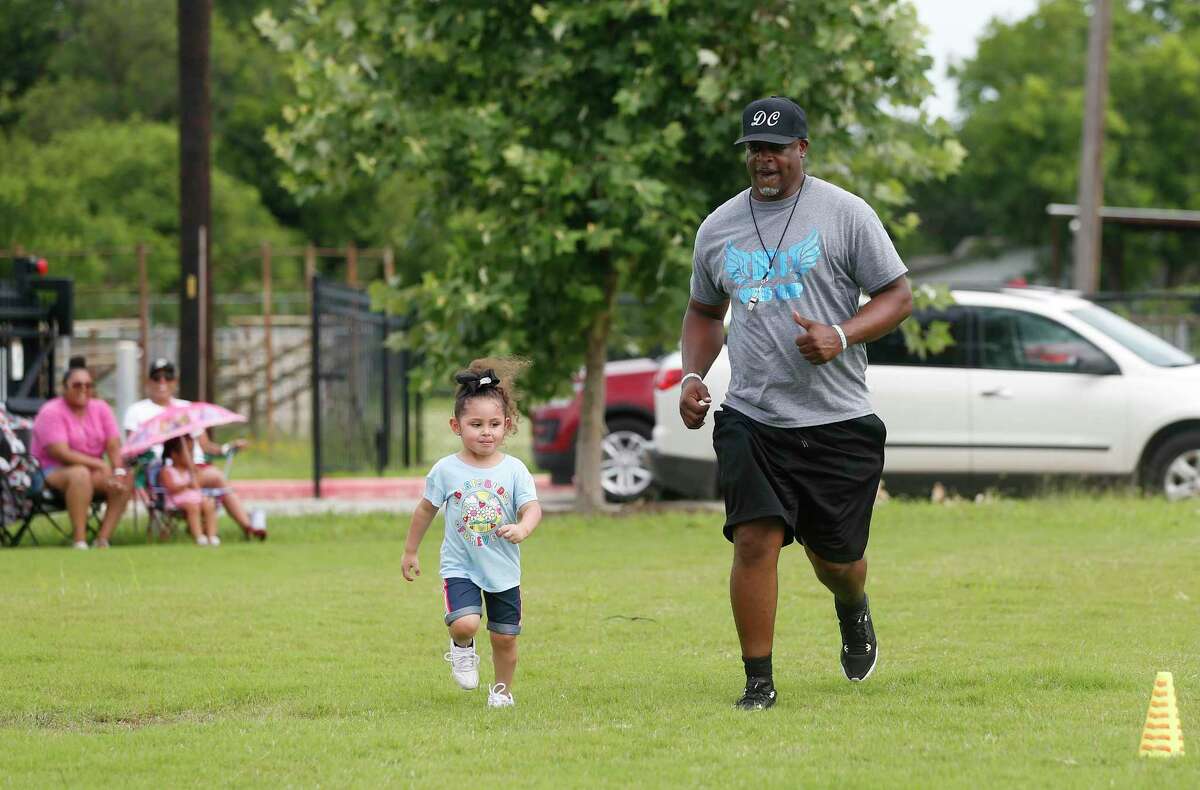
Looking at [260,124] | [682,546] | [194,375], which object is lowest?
[682,546]

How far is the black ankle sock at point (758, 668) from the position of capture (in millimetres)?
6281

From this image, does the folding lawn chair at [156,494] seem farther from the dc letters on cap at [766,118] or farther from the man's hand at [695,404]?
the dc letters on cap at [766,118]

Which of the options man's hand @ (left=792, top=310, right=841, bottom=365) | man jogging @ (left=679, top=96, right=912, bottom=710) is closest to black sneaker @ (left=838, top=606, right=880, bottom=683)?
man jogging @ (left=679, top=96, right=912, bottom=710)

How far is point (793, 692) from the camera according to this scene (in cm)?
663

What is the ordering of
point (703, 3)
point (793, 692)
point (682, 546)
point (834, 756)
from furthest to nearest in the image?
point (703, 3) < point (682, 546) < point (793, 692) < point (834, 756)

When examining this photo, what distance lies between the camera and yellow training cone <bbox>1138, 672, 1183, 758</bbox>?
5.07m

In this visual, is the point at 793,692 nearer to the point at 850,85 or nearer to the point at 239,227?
the point at 850,85

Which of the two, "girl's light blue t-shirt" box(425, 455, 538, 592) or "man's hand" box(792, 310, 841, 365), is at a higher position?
"man's hand" box(792, 310, 841, 365)

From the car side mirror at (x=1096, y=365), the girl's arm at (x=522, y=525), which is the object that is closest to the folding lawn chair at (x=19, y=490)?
the girl's arm at (x=522, y=525)

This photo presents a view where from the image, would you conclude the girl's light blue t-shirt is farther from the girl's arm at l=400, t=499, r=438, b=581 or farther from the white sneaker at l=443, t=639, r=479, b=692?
the white sneaker at l=443, t=639, r=479, b=692

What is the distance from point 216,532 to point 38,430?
1.48 m

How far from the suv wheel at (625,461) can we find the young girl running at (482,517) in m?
10.3

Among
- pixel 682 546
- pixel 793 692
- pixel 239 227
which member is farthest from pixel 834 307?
pixel 239 227

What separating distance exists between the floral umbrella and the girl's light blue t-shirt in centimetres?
708
